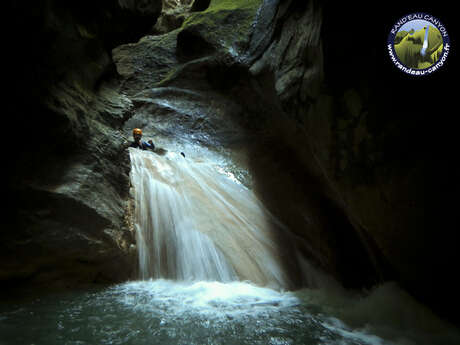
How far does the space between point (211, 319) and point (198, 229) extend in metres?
2.15

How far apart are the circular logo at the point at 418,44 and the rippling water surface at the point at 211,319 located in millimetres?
2231

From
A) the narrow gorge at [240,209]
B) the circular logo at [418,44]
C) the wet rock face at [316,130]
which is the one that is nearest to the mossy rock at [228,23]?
the wet rock face at [316,130]

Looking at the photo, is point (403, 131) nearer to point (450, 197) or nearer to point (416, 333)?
point (450, 197)

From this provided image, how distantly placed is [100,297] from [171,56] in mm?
9780

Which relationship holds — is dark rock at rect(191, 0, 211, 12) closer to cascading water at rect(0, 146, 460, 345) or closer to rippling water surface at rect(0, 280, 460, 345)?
cascading water at rect(0, 146, 460, 345)

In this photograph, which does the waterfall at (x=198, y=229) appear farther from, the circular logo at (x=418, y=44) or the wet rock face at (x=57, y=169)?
the circular logo at (x=418, y=44)

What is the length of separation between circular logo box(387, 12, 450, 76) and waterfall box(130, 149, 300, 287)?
125 inches

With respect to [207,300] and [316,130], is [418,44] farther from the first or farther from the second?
[207,300]

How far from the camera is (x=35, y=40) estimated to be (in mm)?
3236

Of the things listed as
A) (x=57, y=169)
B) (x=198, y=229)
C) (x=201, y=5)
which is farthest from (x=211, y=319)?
(x=201, y=5)

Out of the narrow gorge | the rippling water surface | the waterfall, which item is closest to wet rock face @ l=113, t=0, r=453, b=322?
the narrow gorge

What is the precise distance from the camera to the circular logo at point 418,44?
88.4 inches

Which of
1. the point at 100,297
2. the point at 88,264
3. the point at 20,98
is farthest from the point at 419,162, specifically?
the point at 20,98

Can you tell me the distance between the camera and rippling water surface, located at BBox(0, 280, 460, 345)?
219 centimetres
